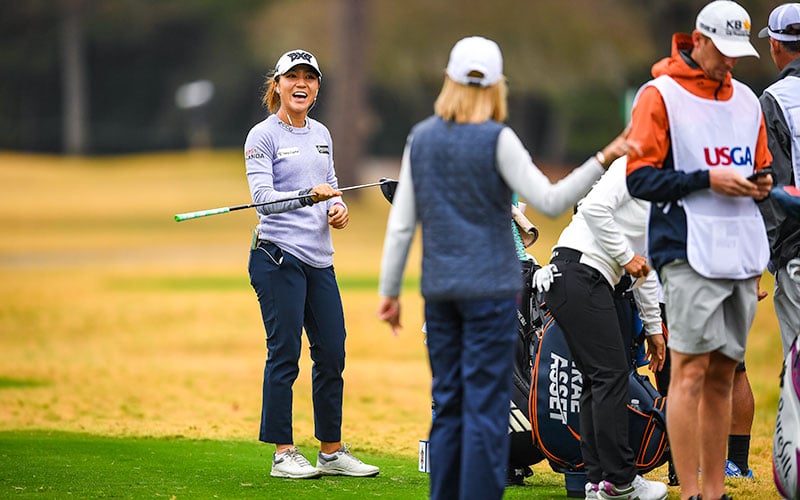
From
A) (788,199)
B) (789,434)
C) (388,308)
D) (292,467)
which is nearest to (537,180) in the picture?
(388,308)

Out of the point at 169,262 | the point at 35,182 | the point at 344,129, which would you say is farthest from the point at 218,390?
the point at 35,182

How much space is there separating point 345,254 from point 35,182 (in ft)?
70.4

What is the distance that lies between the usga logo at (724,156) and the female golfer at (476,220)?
46 centimetres

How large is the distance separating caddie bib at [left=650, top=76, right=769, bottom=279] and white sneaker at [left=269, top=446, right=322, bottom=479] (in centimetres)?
247

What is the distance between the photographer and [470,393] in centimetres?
507

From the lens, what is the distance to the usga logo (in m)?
5.34

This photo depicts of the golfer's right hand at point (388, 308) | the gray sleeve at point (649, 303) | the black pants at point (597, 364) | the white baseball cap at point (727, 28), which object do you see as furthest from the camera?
the gray sleeve at point (649, 303)

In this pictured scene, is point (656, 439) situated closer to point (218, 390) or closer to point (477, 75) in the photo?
point (477, 75)

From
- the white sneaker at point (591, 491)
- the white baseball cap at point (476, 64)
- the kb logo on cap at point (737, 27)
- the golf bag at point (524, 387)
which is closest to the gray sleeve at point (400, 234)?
the white baseball cap at point (476, 64)

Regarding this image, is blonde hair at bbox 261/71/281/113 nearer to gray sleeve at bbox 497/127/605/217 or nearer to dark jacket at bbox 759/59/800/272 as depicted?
gray sleeve at bbox 497/127/605/217

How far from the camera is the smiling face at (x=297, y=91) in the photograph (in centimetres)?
689

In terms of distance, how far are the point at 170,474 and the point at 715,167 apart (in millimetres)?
3218

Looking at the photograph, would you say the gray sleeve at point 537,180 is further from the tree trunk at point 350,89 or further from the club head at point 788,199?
the tree trunk at point 350,89

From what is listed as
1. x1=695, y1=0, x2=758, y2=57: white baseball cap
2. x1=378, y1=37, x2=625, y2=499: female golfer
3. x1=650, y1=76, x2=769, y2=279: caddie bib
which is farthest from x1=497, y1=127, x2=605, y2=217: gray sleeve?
x1=695, y1=0, x2=758, y2=57: white baseball cap
